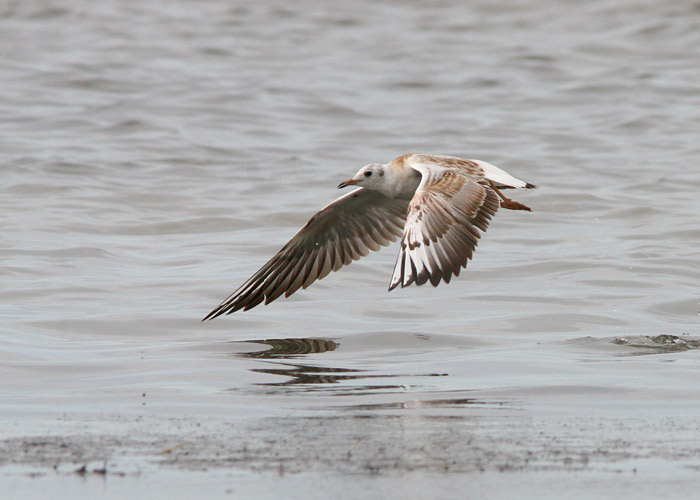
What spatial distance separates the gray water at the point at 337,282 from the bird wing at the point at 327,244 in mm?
232

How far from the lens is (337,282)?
11102 mm

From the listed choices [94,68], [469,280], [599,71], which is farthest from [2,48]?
[469,280]

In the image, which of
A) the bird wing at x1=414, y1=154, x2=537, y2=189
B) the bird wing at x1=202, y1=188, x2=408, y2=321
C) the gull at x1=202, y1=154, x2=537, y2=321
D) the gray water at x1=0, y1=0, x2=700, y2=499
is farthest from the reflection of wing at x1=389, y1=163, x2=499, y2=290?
the bird wing at x1=202, y1=188, x2=408, y2=321

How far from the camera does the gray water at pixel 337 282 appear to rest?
205 inches

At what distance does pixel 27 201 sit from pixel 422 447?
34.5 feet

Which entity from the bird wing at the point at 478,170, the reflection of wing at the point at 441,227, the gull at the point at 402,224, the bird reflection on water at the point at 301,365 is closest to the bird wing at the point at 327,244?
the gull at the point at 402,224

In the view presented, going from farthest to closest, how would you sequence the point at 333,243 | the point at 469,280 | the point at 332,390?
the point at 469,280 < the point at 333,243 < the point at 332,390

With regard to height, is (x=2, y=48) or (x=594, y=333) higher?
(x=2, y=48)

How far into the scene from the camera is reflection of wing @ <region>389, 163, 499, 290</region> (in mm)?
7793

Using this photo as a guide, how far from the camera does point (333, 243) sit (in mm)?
10117

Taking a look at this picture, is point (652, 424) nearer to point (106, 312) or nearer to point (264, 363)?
point (264, 363)

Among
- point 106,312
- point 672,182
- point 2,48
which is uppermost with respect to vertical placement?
point 2,48

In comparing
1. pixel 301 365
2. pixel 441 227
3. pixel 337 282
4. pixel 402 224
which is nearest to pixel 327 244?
pixel 402 224

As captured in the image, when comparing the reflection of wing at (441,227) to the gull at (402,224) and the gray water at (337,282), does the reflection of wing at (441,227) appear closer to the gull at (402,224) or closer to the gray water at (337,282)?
the gull at (402,224)
